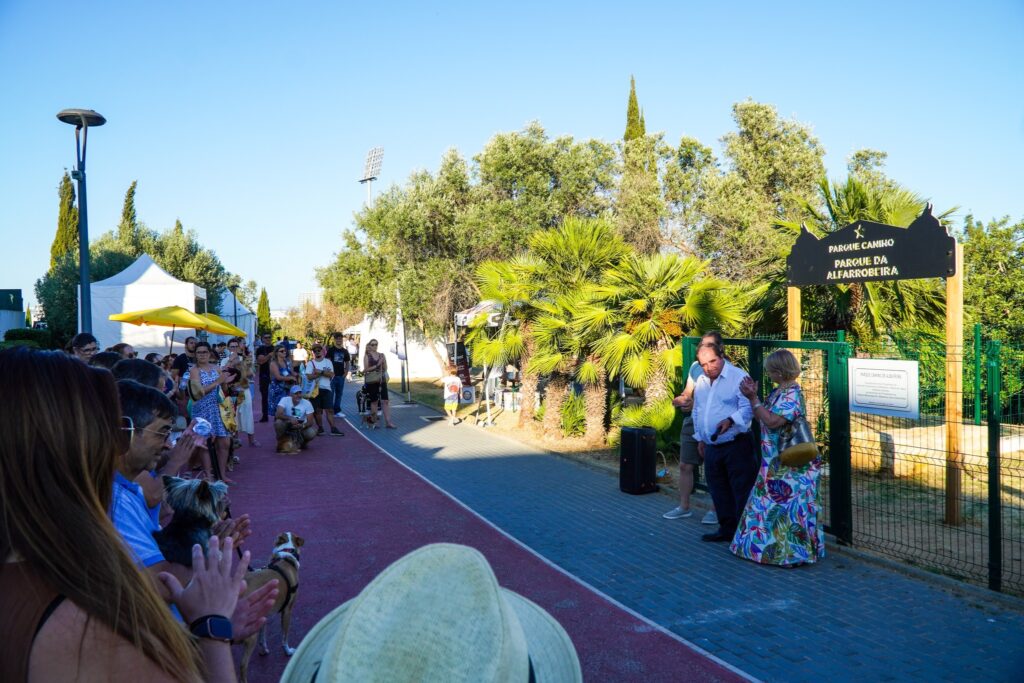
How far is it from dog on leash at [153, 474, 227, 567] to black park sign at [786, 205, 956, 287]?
6.66m

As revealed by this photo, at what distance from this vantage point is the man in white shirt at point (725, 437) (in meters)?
6.88

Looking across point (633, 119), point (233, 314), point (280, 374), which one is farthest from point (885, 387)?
point (233, 314)

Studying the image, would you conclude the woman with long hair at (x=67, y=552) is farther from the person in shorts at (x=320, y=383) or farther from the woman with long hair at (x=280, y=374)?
the person in shorts at (x=320, y=383)

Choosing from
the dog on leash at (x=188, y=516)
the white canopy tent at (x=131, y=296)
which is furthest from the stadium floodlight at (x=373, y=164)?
the dog on leash at (x=188, y=516)

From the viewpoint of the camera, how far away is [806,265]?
8.41 metres

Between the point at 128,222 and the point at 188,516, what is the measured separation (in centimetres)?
5036

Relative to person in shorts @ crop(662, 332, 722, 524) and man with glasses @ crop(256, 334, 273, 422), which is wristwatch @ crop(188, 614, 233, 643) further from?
man with glasses @ crop(256, 334, 273, 422)

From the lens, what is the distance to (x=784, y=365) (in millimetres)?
6129

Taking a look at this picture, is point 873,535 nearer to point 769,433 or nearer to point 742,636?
point 769,433

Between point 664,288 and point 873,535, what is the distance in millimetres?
4819

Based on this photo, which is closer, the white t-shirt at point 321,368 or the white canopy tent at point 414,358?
the white t-shirt at point 321,368

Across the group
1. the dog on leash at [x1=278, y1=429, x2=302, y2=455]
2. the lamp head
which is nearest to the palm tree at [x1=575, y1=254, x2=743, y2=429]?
the dog on leash at [x1=278, y1=429, x2=302, y2=455]

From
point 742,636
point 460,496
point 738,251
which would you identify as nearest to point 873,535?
point 742,636

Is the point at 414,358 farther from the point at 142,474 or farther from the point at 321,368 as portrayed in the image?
the point at 142,474
